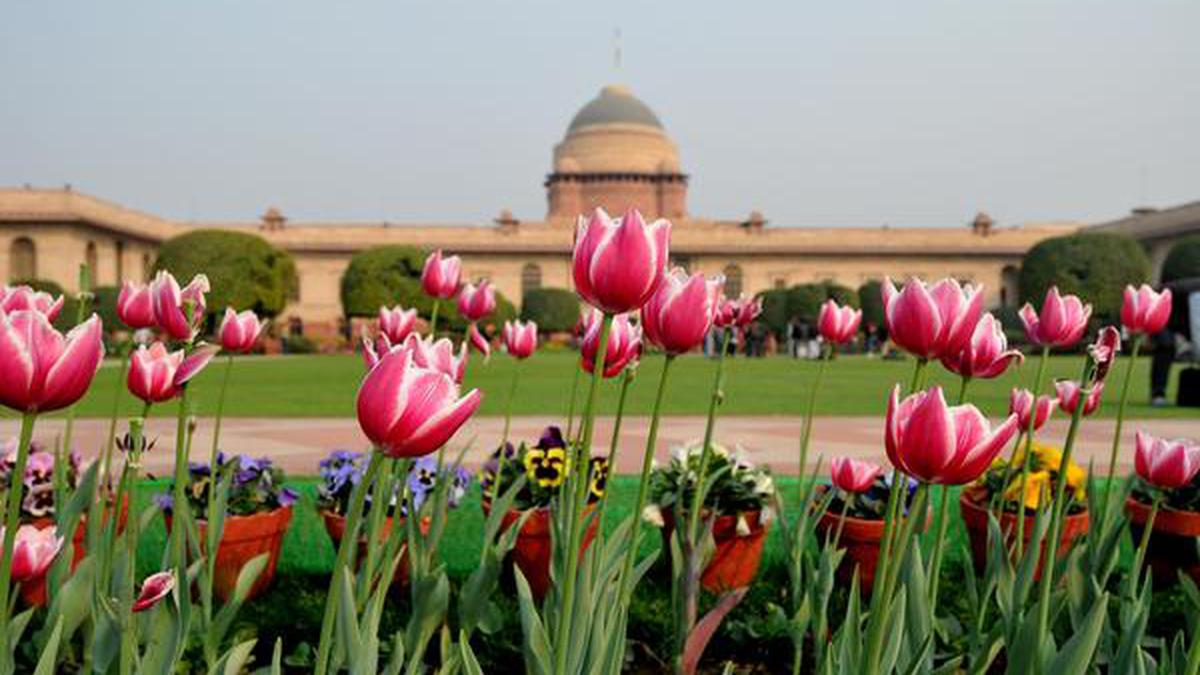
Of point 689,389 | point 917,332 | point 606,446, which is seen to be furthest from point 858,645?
point 689,389

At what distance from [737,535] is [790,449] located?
12.5 ft

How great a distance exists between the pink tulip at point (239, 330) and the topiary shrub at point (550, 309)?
1441 inches

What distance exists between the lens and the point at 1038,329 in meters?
2.31

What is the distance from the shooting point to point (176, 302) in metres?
1.86

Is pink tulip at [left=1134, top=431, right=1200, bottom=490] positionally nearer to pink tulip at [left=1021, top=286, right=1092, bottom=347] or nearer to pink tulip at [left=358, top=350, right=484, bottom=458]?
Result: pink tulip at [left=1021, top=286, right=1092, bottom=347]

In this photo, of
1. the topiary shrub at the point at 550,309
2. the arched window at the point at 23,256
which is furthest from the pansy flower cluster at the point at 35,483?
the arched window at the point at 23,256

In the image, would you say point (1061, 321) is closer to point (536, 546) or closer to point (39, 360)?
point (536, 546)

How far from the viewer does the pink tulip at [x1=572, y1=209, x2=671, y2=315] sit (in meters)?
1.23

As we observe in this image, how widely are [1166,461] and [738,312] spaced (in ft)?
3.46

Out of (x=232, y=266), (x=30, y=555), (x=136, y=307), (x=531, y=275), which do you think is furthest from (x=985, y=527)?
(x=531, y=275)

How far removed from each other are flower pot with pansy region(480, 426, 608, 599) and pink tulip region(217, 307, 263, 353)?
86cm

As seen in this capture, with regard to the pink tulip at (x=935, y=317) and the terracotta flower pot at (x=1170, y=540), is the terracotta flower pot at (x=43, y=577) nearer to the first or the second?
the pink tulip at (x=935, y=317)

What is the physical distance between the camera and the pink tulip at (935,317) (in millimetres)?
1465

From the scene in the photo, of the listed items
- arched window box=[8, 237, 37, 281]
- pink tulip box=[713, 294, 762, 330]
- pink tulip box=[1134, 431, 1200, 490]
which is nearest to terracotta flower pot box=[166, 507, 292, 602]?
→ pink tulip box=[713, 294, 762, 330]
